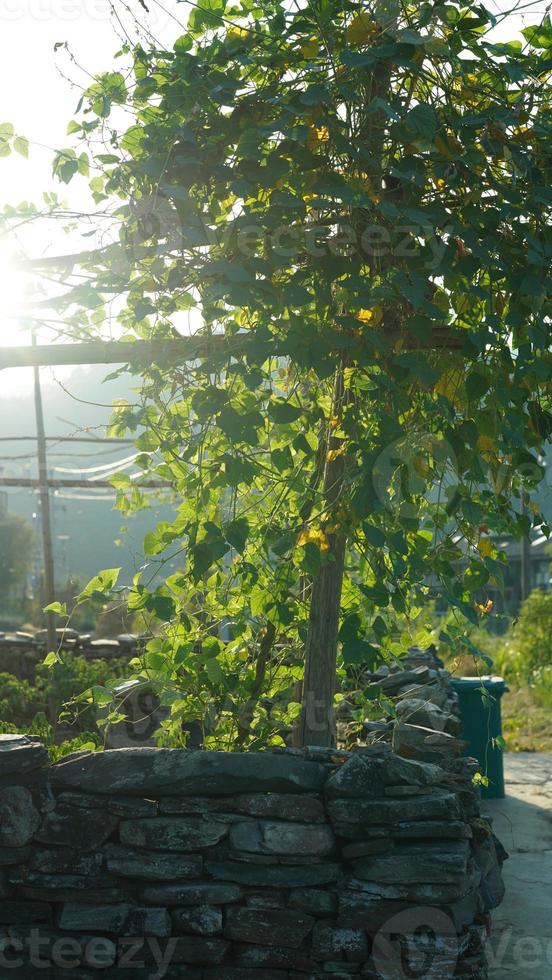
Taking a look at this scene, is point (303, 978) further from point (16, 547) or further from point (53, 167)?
point (16, 547)

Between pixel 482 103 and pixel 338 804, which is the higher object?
pixel 482 103

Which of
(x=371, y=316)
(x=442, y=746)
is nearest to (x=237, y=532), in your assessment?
(x=371, y=316)

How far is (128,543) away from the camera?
4.53m

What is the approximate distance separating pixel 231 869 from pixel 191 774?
13.0 inches

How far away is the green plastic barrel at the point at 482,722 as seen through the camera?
22.7 feet

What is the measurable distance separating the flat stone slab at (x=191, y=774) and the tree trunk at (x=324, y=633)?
0.54 meters

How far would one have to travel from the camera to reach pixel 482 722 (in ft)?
23.3

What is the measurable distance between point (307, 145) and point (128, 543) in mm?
1901

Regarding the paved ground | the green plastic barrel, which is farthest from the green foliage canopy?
the green plastic barrel

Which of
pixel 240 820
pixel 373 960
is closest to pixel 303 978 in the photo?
pixel 373 960

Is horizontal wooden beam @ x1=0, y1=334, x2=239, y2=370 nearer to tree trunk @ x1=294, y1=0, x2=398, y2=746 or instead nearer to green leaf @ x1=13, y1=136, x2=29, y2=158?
tree trunk @ x1=294, y1=0, x2=398, y2=746

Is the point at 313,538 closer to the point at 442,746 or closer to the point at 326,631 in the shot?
the point at 326,631

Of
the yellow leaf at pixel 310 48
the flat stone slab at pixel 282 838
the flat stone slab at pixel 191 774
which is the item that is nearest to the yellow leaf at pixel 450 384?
the yellow leaf at pixel 310 48

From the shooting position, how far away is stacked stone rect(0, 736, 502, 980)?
3.27 m
